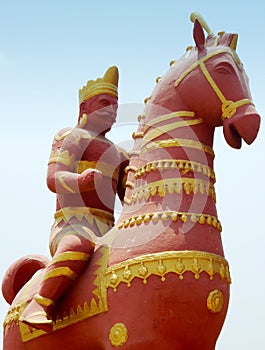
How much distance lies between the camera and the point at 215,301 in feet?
13.8

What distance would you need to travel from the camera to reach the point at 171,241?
429 centimetres

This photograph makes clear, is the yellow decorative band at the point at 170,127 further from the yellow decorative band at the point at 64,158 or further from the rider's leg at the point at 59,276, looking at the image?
the rider's leg at the point at 59,276

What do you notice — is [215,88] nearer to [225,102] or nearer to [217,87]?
[217,87]

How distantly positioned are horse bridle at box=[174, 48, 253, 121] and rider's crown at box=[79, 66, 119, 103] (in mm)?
983

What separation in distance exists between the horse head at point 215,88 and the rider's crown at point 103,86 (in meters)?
0.78

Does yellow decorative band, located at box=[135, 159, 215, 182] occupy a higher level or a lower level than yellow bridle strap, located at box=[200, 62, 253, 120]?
lower

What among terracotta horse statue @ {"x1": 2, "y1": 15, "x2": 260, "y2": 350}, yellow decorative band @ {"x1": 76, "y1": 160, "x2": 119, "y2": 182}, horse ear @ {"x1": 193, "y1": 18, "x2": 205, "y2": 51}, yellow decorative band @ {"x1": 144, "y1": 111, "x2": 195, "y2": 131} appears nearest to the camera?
terracotta horse statue @ {"x1": 2, "y1": 15, "x2": 260, "y2": 350}

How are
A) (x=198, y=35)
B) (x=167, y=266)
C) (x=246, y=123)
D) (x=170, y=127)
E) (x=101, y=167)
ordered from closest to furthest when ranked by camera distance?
(x=167, y=266), (x=246, y=123), (x=170, y=127), (x=198, y=35), (x=101, y=167)

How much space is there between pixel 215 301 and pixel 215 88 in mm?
1637

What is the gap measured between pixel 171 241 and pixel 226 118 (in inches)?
41.8

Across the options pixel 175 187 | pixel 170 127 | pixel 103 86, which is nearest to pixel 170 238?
pixel 175 187

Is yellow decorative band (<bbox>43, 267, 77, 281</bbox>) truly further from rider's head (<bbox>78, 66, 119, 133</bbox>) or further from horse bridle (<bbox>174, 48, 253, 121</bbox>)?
horse bridle (<bbox>174, 48, 253, 121</bbox>)

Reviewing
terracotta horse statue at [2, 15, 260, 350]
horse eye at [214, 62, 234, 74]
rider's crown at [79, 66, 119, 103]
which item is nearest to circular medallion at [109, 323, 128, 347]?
terracotta horse statue at [2, 15, 260, 350]

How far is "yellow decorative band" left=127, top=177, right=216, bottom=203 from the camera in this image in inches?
178
